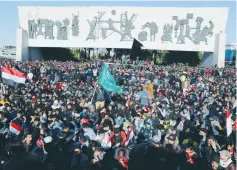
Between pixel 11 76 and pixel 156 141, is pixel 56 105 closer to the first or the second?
pixel 11 76

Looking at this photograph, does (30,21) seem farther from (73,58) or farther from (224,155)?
(224,155)

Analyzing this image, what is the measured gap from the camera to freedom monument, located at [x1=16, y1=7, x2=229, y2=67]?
1711 inches

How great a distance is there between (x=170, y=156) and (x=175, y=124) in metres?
3.08

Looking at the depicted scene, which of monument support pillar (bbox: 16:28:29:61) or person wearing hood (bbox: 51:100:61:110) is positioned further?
monument support pillar (bbox: 16:28:29:61)

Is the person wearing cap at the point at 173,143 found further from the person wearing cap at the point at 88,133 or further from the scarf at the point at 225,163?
the person wearing cap at the point at 88,133

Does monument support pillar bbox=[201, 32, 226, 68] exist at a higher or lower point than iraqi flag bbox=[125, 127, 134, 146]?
higher

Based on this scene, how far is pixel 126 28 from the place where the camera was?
4403 cm

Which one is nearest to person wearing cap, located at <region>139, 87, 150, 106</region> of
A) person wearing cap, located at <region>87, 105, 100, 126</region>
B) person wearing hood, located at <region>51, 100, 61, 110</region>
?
person wearing cap, located at <region>87, 105, 100, 126</region>

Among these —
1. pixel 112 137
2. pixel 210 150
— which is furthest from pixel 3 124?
pixel 210 150

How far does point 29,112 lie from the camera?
36.6 ft

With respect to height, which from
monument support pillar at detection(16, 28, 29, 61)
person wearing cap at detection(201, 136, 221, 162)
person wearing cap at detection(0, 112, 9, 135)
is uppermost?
monument support pillar at detection(16, 28, 29, 61)

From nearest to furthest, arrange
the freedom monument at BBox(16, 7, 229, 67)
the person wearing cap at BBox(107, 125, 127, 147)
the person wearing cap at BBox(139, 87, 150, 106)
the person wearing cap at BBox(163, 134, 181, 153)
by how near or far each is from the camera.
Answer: the person wearing cap at BBox(163, 134, 181, 153) < the person wearing cap at BBox(107, 125, 127, 147) < the person wearing cap at BBox(139, 87, 150, 106) < the freedom monument at BBox(16, 7, 229, 67)

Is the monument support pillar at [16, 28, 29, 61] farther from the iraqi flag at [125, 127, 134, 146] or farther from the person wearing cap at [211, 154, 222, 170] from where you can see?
the person wearing cap at [211, 154, 222, 170]

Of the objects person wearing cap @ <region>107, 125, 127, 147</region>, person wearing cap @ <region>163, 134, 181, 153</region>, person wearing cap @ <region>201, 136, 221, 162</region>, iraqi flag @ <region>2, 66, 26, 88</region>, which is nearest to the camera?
person wearing cap @ <region>201, 136, 221, 162</region>
